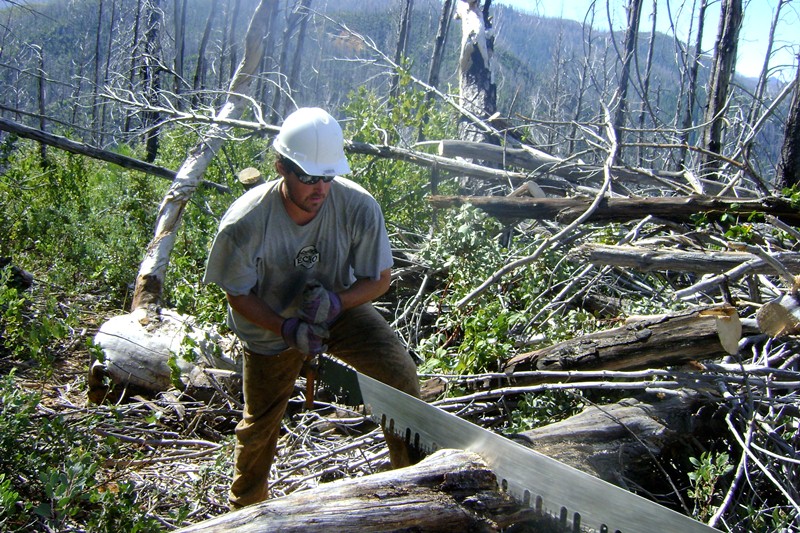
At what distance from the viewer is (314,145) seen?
A: 125 inches

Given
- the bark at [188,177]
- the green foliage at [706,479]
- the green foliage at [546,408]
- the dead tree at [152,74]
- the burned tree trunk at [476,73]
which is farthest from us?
the burned tree trunk at [476,73]

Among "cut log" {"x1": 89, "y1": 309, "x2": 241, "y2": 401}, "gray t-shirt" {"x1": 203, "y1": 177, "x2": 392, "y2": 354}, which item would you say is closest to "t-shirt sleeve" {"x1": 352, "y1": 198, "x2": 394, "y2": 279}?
"gray t-shirt" {"x1": 203, "y1": 177, "x2": 392, "y2": 354}

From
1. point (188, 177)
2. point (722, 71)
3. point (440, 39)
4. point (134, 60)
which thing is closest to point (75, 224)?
point (188, 177)

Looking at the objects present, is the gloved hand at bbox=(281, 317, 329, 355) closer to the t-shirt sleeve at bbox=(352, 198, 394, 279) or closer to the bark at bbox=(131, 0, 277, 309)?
the t-shirt sleeve at bbox=(352, 198, 394, 279)

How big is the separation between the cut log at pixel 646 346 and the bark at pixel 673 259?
A: 1.32 ft

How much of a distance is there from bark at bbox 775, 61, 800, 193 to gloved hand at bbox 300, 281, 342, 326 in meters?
4.40

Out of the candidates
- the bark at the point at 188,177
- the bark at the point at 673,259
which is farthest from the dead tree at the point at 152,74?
the bark at the point at 673,259

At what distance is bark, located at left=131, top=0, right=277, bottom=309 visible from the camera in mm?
6383

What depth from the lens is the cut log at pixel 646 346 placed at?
3.48 meters

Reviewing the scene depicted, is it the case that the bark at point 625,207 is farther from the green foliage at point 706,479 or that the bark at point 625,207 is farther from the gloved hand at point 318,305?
the gloved hand at point 318,305

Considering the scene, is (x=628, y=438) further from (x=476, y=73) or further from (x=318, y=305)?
(x=476, y=73)

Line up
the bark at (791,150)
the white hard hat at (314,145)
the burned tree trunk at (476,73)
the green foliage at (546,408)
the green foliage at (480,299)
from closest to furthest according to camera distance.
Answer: the white hard hat at (314,145)
the green foliage at (546,408)
the green foliage at (480,299)
the bark at (791,150)
the burned tree trunk at (476,73)

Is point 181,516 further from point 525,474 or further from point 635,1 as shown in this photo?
point 635,1

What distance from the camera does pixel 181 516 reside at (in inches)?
130
